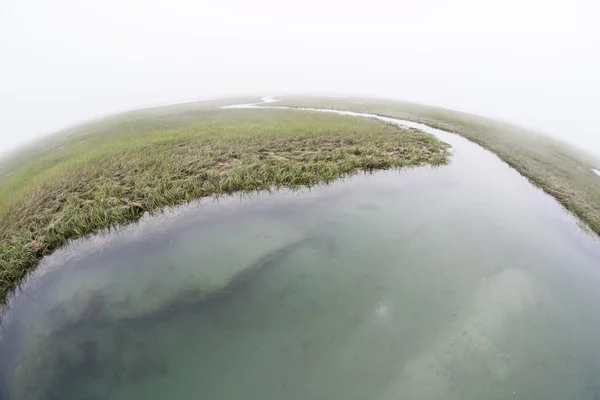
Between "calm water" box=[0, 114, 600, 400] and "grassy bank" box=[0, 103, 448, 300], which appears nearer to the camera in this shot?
"calm water" box=[0, 114, 600, 400]

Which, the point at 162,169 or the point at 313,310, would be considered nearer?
the point at 313,310

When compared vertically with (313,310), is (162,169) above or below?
above

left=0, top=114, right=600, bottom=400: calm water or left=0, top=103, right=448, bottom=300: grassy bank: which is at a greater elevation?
left=0, top=103, right=448, bottom=300: grassy bank

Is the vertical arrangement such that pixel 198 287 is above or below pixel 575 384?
above

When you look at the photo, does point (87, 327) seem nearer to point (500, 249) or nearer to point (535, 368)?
point (535, 368)

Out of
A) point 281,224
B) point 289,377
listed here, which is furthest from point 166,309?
point 281,224
